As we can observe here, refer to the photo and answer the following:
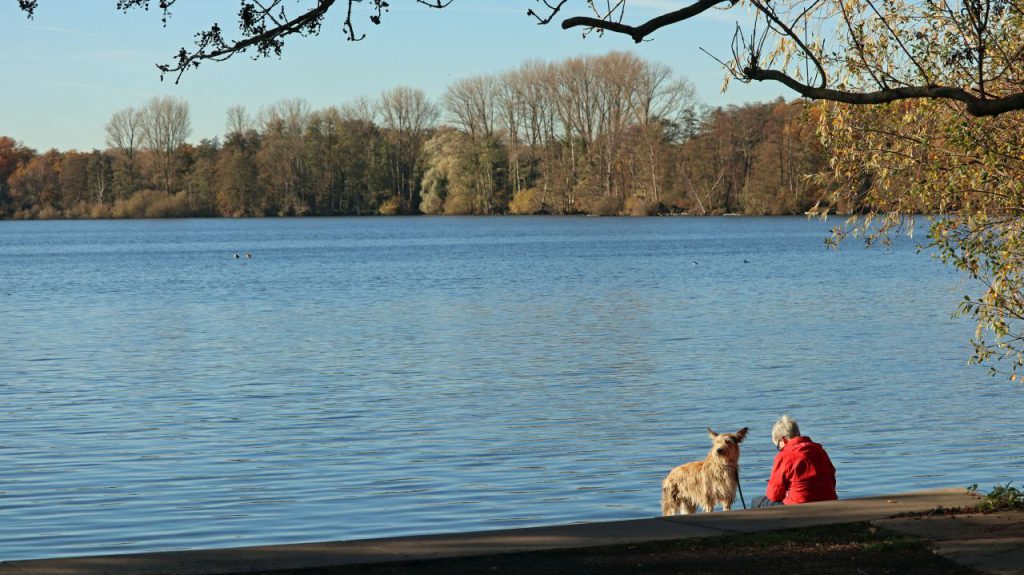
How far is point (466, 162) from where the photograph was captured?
142875mm

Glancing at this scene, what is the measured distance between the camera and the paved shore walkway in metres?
7.21

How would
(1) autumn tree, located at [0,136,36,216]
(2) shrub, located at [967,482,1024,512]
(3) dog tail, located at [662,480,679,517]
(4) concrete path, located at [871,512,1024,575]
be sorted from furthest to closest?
(1) autumn tree, located at [0,136,36,216] < (3) dog tail, located at [662,480,679,517] < (2) shrub, located at [967,482,1024,512] < (4) concrete path, located at [871,512,1024,575]

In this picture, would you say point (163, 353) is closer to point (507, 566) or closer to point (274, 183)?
point (507, 566)

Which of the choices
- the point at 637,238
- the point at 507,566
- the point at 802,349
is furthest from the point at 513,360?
the point at 637,238

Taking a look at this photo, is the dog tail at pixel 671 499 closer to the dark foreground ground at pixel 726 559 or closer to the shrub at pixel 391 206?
the dark foreground ground at pixel 726 559

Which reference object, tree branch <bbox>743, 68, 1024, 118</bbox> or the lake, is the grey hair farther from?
tree branch <bbox>743, 68, 1024, 118</bbox>

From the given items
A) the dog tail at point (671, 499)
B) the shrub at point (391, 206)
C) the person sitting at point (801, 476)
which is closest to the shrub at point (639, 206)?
the shrub at point (391, 206)

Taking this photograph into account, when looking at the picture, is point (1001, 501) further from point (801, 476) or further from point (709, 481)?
point (709, 481)

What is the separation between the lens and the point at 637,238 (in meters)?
94.3

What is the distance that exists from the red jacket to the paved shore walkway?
0.97m

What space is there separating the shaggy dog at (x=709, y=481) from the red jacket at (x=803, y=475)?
372mm

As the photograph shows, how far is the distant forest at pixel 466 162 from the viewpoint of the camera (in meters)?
125

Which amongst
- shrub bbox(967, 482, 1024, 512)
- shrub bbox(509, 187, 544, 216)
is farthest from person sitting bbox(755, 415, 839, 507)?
shrub bbox(509, 187, 544, 216)

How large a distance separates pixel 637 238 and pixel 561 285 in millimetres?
44601
